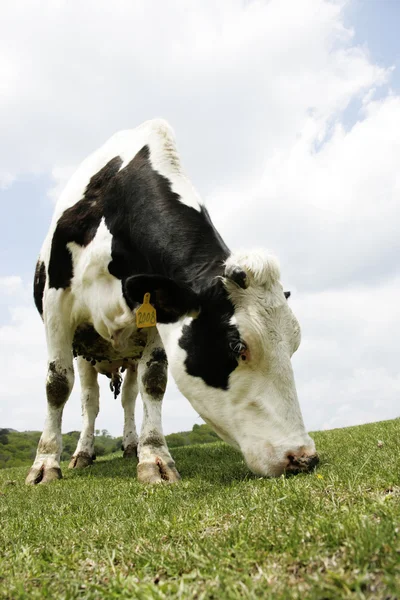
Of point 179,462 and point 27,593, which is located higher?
point 179,462

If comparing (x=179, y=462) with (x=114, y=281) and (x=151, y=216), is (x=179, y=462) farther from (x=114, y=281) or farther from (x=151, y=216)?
(x=151, y=216)

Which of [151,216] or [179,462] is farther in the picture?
[179,462]

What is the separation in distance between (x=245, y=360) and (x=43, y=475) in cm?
339

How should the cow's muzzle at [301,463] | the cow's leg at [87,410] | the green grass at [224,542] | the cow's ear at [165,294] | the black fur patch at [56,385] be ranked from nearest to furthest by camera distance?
the green grass at [224,542], the cow's muzzle at [301,463], the cow's ear at [165,294], the black fur patch at [56,385], the cow's leg at [87,410]

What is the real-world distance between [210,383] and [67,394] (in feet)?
9.50

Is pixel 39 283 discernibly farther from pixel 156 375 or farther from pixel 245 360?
pixel 245 360

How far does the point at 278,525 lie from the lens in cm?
241

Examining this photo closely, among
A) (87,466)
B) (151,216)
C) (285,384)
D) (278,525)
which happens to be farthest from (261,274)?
(87,466)

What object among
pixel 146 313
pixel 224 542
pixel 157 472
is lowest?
pixel 224 542

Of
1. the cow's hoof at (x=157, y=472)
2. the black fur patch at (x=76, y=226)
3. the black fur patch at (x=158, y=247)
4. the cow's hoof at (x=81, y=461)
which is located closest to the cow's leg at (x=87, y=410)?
the cow's hoof at (x=81, y=461)

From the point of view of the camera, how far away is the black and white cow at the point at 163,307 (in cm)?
470

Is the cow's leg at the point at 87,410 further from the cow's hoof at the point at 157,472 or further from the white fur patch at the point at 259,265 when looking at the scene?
the white fur patch at the point at 259,265

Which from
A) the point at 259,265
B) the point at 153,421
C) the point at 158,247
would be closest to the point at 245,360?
the point at 259,265

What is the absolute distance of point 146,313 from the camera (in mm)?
5496
